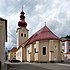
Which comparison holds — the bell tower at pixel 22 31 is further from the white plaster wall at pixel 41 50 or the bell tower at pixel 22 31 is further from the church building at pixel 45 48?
the white plaster wall at pixel 41 50

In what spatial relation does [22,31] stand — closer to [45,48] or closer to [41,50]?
[41,50]

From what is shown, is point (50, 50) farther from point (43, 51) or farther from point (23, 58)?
point (23, 58)

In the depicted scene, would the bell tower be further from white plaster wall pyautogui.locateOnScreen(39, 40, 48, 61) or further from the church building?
white plaster wall pyautogui.locateOnScreen(39, 40, 48, 61)

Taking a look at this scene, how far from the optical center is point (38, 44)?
5516 centimetres

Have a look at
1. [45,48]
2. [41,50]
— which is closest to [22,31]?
[41,50]

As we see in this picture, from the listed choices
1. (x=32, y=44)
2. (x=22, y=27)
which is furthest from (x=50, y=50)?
(x=22, y=27)

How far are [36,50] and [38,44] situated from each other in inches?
81.1

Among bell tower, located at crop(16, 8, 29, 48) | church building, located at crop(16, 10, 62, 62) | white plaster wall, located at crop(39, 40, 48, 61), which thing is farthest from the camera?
bell tower, located at crop(16, 8, 29, 48)

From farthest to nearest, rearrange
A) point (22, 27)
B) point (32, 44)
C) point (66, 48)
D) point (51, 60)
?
point (66, 48) → point (22, 27) → point (32, 44) → point (51, 60)

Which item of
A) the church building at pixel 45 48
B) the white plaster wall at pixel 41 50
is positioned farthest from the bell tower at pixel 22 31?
the white plaster wall at pixel 41 50

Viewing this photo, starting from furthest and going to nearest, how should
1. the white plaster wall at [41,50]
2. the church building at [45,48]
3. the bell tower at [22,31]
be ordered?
the bell tower at [22,31] < the white plaster wall at [41,50] < the church building at [45,48]

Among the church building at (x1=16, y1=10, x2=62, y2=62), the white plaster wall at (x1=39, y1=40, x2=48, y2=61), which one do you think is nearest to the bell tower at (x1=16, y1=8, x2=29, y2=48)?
the church building at (x1=16, y1=10, x2=62, y2=62)

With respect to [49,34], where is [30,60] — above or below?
below

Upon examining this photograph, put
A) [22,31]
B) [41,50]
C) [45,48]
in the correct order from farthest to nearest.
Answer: [22,31], [41,50], [45,48]
